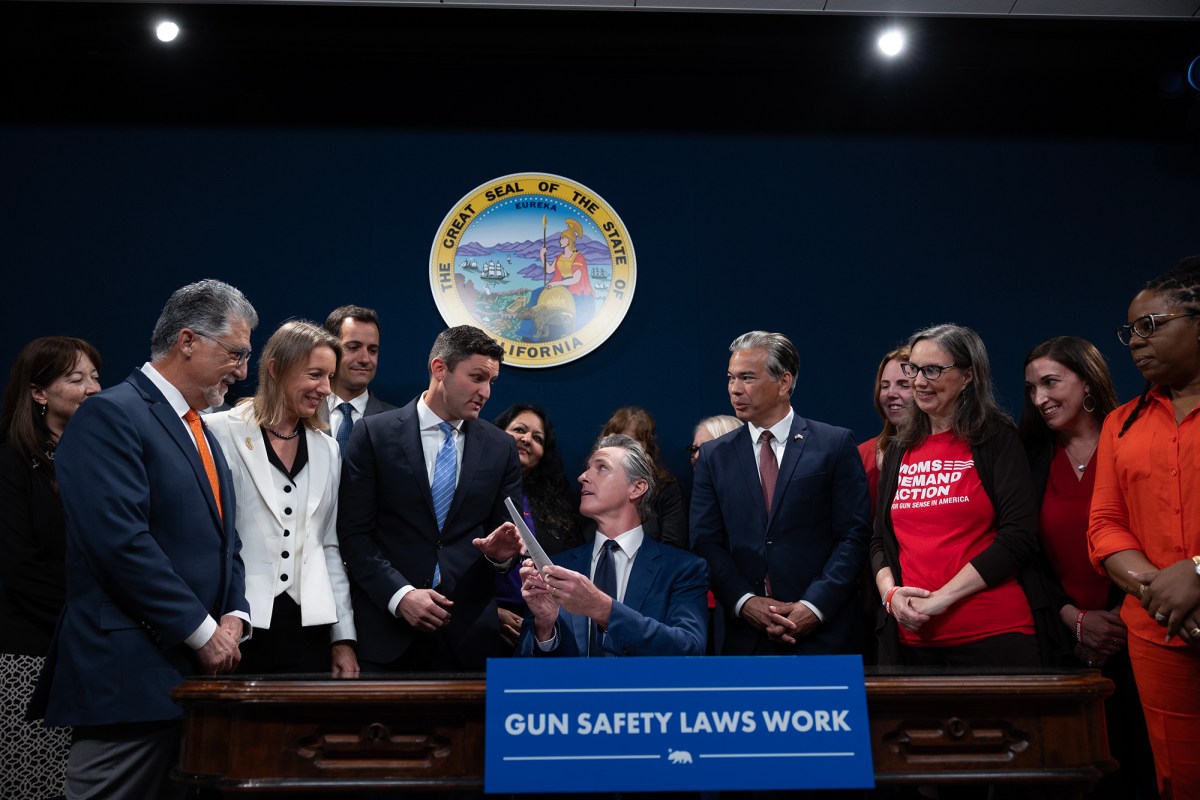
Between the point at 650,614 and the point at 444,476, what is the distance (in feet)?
3.02

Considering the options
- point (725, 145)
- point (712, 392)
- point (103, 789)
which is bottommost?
point (103, 789)

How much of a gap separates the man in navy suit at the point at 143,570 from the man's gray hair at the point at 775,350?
1864 millimetres

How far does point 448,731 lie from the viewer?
1.85 meters

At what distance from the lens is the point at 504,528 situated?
287cm

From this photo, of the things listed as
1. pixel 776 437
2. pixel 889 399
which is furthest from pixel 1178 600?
pixel 889 399

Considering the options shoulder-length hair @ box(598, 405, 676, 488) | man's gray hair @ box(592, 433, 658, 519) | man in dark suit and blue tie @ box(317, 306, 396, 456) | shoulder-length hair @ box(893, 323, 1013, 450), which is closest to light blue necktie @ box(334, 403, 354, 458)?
man in dark suit and blue tie @ box(317, 306, 396, 456)

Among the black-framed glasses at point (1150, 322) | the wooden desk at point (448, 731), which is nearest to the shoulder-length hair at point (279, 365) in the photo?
the wooden desk at point (448, 731)

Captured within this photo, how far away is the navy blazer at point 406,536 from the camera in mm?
3051

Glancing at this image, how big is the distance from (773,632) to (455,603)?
41.4 inches

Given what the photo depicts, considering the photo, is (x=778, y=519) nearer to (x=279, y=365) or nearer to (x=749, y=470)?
(x=749, y=470)

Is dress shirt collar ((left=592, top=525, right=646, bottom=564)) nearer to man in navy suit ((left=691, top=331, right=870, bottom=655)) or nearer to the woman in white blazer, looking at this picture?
man in navy suit ((left=691, top=331, right=870, bottom=655))

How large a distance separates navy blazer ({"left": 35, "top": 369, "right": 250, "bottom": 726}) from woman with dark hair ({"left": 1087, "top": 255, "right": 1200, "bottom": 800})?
2449 mm

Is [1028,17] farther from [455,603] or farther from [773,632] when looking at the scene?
[455,603]

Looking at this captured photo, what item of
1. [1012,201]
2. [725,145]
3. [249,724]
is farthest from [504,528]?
[1012,201]
